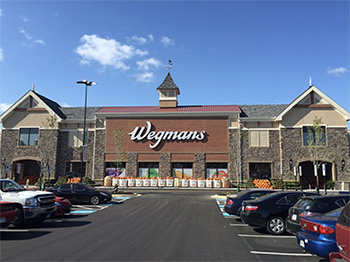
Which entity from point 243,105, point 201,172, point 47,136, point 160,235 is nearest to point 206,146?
point 201,172

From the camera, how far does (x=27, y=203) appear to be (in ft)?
33.9

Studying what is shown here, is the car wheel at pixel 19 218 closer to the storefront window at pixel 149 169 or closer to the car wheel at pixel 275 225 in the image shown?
the car wheel at pixel 275 225

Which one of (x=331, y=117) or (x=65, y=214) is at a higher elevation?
(x=331, y=117)

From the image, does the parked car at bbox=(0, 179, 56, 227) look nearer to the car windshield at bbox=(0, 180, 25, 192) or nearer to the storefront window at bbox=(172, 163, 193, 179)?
the car windshield at bbox=(0, 180, 25, 192)

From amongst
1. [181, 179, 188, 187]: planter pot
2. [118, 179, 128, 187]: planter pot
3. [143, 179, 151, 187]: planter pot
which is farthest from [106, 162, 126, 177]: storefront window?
[181, 179, 188, 187]: planter pot

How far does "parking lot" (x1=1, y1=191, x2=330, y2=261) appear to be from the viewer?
6992 millimetres

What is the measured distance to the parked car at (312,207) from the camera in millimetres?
7914

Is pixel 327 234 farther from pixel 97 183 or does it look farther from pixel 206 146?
pixel 97 183

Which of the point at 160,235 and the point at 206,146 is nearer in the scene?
the point at 160,235

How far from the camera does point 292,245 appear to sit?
8.28 m

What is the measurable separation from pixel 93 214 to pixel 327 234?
10903mm

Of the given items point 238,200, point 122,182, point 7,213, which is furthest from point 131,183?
point 7,213

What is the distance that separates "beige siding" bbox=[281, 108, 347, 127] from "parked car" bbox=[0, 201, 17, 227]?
30.7 m

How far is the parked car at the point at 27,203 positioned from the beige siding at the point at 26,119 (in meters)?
27.8
